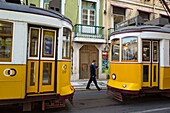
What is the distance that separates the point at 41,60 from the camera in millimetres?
5309

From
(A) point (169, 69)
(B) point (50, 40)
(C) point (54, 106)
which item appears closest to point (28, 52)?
(B) point (50, 40)

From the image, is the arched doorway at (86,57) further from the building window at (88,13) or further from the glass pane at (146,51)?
the glass pane at (146,51)

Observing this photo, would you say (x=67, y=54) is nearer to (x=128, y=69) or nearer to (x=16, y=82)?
(x=16, y=82)

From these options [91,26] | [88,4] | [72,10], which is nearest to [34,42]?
[72,10]

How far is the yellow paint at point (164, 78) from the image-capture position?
22.7 ft

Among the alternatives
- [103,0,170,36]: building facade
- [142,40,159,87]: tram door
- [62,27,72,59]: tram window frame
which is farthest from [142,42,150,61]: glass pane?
[103,0,170,36]: building facade

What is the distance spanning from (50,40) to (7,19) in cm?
137

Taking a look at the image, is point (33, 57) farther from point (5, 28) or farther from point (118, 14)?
point (118, 14)

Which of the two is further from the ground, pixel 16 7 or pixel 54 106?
pixel 16 7

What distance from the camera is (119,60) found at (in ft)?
23.8

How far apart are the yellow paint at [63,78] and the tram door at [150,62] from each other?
3025 millimetres

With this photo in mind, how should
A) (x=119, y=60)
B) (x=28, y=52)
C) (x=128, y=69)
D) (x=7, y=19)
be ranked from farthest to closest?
1. (x=119, y=60)
2. (x=128, y=69)
3. (x=28, y=52)
4. (x=7, y=19)

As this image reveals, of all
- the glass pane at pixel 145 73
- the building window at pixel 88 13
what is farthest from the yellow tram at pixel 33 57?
the building window at pixel 88 13

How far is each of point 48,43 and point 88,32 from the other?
1005 centimetres
